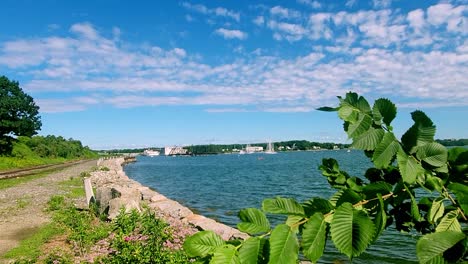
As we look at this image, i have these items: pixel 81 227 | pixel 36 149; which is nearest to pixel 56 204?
pixel 81 227

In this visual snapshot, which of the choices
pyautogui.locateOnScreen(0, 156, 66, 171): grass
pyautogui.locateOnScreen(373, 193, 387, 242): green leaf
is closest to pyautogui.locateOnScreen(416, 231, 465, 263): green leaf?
pyautogui.locateOnScreen(373, 193, 387, 242): green leaf

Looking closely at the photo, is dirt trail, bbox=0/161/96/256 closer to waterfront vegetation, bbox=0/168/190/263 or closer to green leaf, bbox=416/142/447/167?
waterfront vegetation, bbox=0/168/190/263

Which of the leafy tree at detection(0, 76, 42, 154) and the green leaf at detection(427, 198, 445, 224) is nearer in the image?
the green leaf at detection(427, 198, 445, 224)

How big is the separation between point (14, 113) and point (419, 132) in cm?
8111

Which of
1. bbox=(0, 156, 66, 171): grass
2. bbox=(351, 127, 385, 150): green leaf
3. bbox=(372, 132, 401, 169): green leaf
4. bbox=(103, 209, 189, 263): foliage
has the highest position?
bbox=(351, 127, 385, 150): green leaf

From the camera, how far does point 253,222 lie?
Result: 4.22 feet

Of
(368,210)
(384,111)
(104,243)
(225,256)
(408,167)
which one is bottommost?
(104,243)

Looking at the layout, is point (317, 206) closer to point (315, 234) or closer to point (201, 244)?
point (315, 234)

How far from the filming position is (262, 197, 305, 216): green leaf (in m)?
1.27

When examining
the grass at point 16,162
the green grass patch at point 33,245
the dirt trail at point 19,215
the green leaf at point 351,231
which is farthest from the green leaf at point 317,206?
the grass at point 16,162

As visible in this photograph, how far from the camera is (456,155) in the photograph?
1532 mm

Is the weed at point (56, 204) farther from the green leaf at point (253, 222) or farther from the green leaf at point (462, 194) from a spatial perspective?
the green leaf at point (462, 194)

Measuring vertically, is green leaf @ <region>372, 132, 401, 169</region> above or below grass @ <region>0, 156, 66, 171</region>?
above

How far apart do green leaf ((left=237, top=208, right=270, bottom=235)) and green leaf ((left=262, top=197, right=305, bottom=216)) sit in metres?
0.04
